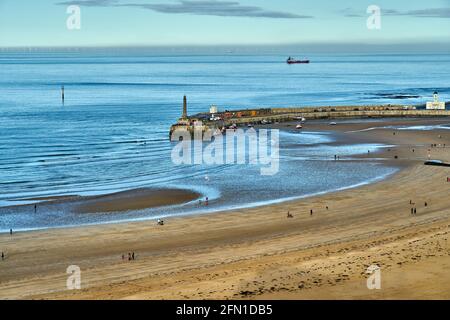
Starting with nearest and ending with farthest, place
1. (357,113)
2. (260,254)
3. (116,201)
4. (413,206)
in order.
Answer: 1. (260,254)
2. (413,206)
3. (116,201)
4. (357,113)

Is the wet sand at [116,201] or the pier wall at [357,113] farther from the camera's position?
the pier wall at [357,113]

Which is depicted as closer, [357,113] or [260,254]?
[260,254]

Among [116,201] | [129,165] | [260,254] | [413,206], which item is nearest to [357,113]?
→ [129,165]

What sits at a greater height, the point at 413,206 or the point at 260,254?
the point at 413,206

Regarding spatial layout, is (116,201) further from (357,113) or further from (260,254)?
(357,113)

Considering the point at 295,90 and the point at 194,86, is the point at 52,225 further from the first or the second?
the point at 194,86

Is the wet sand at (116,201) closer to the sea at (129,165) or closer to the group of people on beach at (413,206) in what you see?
the sea at (129,165)

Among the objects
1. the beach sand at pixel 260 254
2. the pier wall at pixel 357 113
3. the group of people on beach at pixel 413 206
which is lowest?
the beach sand at pixel 260 254

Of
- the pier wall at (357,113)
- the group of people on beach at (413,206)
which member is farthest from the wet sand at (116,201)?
the pier wall at (357,113)
